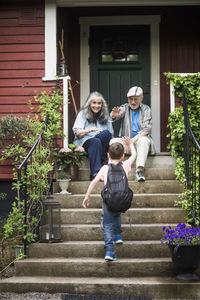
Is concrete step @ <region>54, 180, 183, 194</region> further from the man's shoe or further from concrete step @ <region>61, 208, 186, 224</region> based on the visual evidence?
concrete step @ <region>61, 208, 186, 224</region>

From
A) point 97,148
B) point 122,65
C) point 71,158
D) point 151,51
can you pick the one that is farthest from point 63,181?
point 151,51

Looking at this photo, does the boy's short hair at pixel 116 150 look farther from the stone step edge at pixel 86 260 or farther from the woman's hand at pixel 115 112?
the woman's hand at pixel 115 112

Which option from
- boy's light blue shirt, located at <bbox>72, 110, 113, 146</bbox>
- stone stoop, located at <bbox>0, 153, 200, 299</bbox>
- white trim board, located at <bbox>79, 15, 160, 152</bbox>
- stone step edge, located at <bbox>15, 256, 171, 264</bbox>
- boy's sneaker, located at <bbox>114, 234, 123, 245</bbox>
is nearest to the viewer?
stone stoop, located at <bbox>0, 153, 200, 299</bbox>

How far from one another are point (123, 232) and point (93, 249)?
41 cm

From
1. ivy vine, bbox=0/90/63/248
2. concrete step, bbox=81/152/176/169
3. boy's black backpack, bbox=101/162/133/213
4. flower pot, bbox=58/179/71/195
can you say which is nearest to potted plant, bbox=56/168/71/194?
flower pot, bbox=58/179/71/195

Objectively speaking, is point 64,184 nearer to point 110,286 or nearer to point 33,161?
point 33,161

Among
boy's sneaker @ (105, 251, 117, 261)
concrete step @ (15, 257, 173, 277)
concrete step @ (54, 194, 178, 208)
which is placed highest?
concrete step @ (54, 194, 178, 208)

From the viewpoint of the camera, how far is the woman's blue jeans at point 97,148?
6.00 metres

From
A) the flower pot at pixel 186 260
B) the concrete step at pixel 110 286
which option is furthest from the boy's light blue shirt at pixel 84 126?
the flower pot at pixel 186 260

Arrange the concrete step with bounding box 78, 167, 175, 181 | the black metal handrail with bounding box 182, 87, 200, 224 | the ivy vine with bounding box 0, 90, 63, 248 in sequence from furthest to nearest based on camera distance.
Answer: the concrete step with bounding box 78, 167, 175, 181 < the black metal handrail with bounding box 182, 87, 200, 224 < the ivy vine with bounding box 0, 90, 63, 248

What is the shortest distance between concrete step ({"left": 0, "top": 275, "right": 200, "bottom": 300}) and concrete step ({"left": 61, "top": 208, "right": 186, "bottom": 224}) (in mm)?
919

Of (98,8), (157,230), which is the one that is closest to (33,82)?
(98,8)

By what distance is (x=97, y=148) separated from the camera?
237 inches

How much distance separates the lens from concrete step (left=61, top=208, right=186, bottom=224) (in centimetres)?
539
